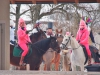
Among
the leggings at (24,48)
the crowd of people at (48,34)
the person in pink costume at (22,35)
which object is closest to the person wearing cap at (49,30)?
the crowd of people at (48,34)

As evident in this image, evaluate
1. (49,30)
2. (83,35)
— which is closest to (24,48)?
(49,30)

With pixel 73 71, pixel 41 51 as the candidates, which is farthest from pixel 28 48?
pixel 73 71

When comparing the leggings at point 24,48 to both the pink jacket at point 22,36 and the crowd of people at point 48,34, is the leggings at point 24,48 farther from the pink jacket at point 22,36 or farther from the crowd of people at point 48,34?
the pink jacket at point 22,36

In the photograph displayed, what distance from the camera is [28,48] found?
58.6ft

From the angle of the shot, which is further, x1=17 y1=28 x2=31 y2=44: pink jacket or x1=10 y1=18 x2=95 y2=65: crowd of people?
x1=17 y1=28 x2=31 y2=44: pink jacket

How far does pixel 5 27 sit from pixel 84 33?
2942 millimetres

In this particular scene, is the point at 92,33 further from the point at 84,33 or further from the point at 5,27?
the point at 5,27

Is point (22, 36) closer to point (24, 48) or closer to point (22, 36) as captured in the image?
point (22, 36)

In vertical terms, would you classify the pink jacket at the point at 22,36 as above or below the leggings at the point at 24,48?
above

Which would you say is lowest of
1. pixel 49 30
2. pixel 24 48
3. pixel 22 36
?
pixel 24 48

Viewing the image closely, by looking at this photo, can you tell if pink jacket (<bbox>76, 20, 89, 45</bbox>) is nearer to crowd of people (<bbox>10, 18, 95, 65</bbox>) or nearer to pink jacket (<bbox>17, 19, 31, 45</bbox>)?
crowd of people (<bbox>10, 18, 95, 65</bbox>)

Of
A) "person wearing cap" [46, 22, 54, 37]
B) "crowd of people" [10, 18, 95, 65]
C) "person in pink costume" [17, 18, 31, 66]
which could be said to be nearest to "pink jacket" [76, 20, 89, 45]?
"crowd of people" [10, 18, 95, 65]

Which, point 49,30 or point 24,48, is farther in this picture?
point 24,48

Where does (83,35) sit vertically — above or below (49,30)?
below
